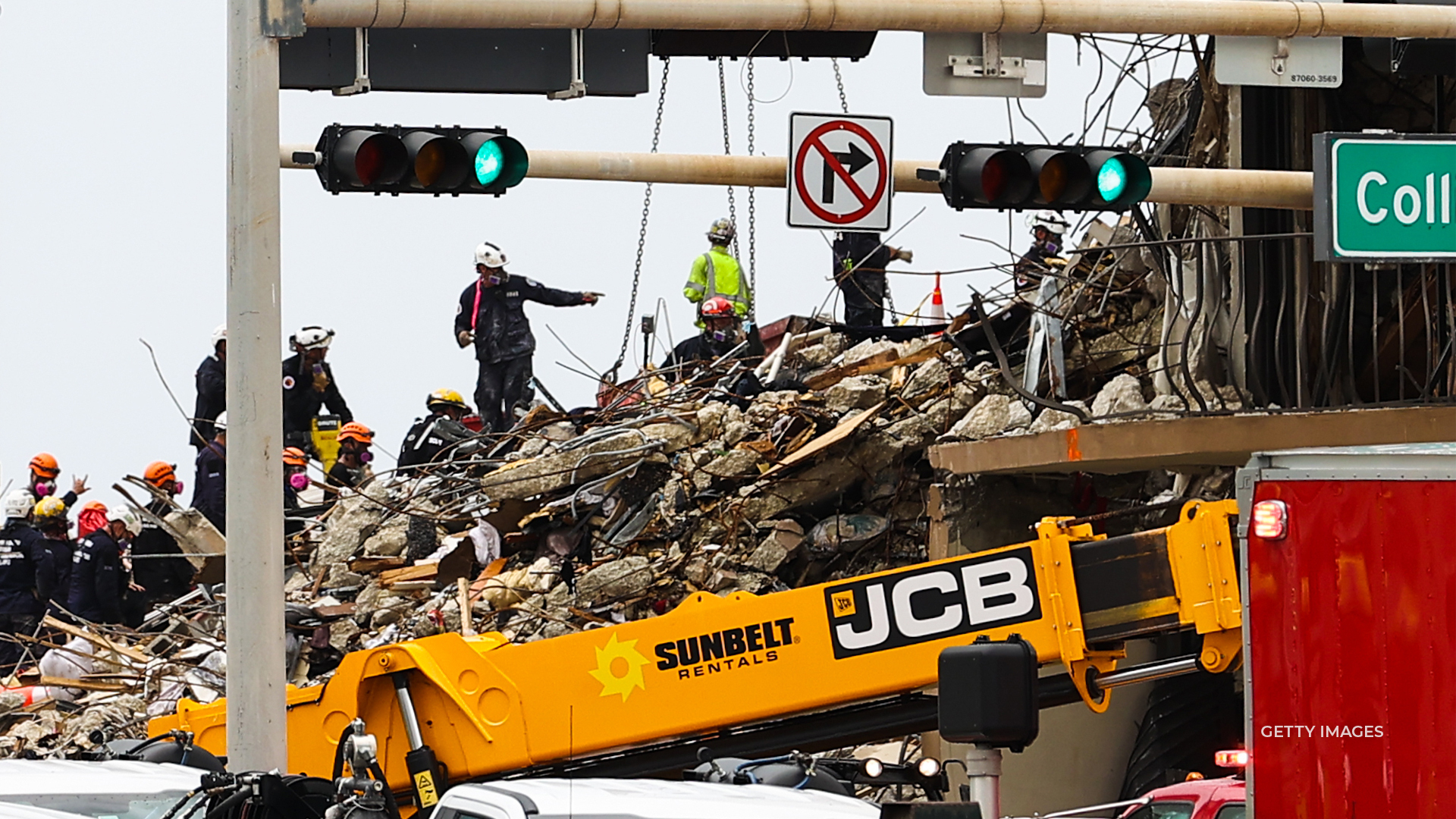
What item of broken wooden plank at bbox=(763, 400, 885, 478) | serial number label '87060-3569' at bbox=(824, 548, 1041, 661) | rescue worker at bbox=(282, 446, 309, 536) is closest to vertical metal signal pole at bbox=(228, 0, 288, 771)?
serial number label '87060-3569' at bbox=(824, 548, 1041, 661)

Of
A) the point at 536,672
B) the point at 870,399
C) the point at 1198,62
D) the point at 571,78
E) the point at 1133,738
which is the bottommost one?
the point at 1133,738

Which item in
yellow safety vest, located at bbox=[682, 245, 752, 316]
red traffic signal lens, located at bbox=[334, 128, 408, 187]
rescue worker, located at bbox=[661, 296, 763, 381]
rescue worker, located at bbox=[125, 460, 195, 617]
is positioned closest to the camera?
red traffic signal lens, located at bbox=[334, 128, 408, 187]

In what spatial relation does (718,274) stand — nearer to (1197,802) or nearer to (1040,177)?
(1040,177)

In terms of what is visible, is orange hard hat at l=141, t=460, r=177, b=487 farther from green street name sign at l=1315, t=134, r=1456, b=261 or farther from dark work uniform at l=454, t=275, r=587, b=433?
green street name sign at l=1315, t=134, r=1456, b=261

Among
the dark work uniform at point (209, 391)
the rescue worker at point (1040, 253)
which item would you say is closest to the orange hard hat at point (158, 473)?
the dark work uniform at point (209, 391)

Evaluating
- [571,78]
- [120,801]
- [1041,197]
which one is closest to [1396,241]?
[1041,197]

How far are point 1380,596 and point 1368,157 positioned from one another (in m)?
3.91

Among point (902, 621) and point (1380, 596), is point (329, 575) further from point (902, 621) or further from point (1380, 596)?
point (1380, 596)

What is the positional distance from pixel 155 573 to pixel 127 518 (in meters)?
0.61

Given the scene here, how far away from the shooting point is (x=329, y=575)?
63.5 ft

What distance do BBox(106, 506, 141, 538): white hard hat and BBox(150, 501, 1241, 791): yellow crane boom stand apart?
1045 centimetres

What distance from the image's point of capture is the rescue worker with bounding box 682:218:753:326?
2511 centimetres

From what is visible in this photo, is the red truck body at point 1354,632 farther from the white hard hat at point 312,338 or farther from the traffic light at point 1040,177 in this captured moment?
the white hard hat at point 312,338

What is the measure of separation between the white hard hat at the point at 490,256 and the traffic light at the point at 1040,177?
12.3 m
